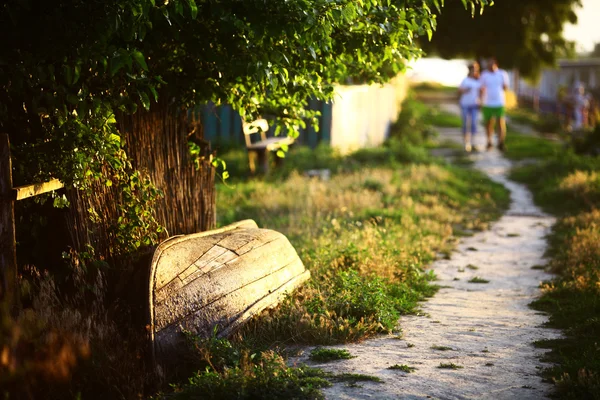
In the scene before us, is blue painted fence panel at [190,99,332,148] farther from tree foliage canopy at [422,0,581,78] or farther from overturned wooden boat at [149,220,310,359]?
tree foliage canopy at [422,0,581,78]

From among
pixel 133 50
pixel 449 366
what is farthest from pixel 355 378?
pixel 133 50

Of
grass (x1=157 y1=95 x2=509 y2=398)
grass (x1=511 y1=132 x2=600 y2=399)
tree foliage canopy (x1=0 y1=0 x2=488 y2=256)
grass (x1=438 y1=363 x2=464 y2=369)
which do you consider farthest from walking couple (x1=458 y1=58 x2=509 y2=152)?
grass (x1=438 y1=363 x2=464 y2=369)

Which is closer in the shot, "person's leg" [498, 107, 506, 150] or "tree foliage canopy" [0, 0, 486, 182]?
"tree foliage canopy" [0, 0, 486, 182]

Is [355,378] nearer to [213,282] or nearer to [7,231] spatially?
[213,282]

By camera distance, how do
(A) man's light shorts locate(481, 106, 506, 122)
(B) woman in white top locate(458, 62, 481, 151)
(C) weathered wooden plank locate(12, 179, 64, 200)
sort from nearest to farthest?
(C) weathered wooden plank locate(12, 179, 64, 200)
(A) man's light shorts locate(481, 106, 506, 122)
(B) woman in white top locate(458, 62, 481, 151)

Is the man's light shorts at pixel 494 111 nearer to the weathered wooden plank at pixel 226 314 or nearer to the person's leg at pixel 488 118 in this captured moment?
the person's leg at pixel 488 118

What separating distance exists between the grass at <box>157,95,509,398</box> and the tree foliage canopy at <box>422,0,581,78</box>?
1249cm

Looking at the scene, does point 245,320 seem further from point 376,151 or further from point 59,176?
point 376,151

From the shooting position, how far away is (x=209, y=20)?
5461 millimetres

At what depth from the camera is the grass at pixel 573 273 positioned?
4961 mm

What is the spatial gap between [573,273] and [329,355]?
3239 mm

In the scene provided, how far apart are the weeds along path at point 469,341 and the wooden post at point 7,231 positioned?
80.5 inches

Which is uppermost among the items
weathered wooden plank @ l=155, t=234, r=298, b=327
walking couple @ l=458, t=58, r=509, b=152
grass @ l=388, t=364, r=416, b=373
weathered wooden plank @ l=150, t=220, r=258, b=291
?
walking couple @ l=458, t=58, r=509, b=152

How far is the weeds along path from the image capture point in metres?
4.73
